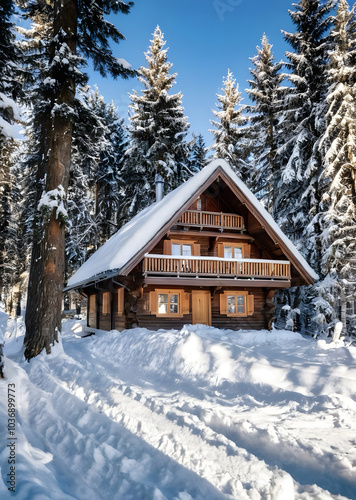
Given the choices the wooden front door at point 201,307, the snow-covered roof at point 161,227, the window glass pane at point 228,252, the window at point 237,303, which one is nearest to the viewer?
the snow-covered roof at point 161,227

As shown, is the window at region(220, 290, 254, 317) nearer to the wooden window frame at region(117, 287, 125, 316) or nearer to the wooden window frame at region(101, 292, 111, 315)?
the wooden window frame at region(117, 287, 125, 316)

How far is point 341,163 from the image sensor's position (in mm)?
18078

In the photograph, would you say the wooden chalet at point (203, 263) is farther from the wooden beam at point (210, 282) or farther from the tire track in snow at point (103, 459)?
the tire track in snow at point (103, 459)

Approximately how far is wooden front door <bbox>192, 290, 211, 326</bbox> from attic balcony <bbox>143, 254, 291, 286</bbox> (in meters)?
1.84

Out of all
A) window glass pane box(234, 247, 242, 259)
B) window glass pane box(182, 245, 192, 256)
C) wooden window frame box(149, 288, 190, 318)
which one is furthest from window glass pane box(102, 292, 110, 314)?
window glass pane box(234, 247, 242, 259)

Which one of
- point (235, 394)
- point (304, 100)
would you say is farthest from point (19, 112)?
point (304, 100)

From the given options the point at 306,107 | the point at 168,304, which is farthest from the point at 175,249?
the point at 306,107

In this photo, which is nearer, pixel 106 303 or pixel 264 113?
pixel 106 303

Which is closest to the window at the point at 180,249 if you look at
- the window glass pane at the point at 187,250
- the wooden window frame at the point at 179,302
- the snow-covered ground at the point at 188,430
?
the window glass pane at the point at 187,250

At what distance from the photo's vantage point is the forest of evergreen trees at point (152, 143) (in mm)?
10859

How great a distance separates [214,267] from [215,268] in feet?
0.23

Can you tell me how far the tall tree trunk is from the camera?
33.5ft

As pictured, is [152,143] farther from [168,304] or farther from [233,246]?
[168,304]

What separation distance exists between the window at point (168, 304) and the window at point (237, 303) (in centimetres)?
249
